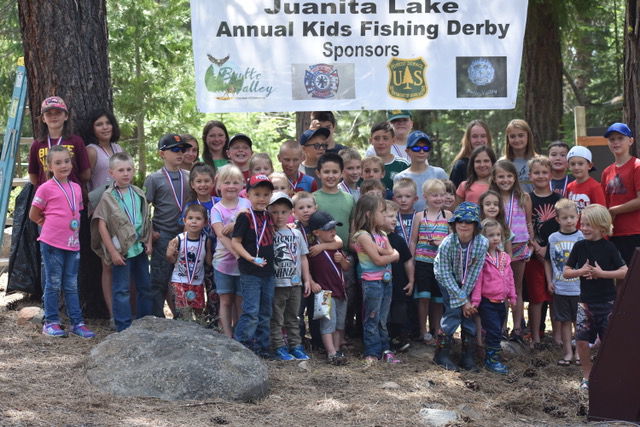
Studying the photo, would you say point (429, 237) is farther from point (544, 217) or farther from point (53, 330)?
point (53, 330)

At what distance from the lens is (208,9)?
27.5ft

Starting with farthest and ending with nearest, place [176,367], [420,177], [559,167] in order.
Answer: [559,167] → [420,177] → [176,367]

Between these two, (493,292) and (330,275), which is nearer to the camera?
(493,292)

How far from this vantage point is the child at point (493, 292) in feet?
24.1

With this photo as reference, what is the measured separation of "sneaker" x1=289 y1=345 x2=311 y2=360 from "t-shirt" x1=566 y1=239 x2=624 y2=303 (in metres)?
2.31

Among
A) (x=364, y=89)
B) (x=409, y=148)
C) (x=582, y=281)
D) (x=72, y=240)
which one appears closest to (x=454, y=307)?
(x=582, y=281)

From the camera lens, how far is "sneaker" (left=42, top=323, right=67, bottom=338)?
7457 mm

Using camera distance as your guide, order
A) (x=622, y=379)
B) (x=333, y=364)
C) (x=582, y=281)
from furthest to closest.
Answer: (x=333, y=364) → (x=582, y=281) → (x=622, y=379)

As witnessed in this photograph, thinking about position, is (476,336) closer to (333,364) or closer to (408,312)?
(408,312)

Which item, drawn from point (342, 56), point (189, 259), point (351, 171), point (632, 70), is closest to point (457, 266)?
point (351, 171)

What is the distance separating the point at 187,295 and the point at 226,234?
695 mm

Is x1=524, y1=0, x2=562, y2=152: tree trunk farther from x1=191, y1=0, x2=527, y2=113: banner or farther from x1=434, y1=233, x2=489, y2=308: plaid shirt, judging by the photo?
x1=434, y1=233, x2=489, y2=308: plaid shirt

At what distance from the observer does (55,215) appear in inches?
289

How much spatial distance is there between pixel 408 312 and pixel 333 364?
1.13 m
